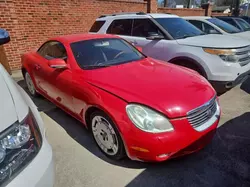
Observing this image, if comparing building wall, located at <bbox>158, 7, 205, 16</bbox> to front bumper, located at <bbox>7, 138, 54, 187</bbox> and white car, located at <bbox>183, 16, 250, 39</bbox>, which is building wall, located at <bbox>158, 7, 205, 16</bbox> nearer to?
white car, located at <bbox>183, 16, 250, 39</bbox>

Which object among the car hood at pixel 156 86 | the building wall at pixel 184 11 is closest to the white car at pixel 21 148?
the car hood at pixel 156 86

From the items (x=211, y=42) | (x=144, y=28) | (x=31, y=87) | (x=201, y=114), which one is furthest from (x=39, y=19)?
(x=201, y=114)

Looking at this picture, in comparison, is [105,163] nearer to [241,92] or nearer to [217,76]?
[217,76]

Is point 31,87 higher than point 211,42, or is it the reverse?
point 211,42

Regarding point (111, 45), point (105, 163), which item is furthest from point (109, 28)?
point (105, 163)

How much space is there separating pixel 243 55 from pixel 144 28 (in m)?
2.32

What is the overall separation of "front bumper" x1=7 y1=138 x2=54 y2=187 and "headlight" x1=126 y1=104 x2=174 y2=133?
2.99 feet

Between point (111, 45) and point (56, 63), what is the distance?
102 centimetres

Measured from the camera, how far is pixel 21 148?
1.40 meters

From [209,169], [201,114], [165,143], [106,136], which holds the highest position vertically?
[201,114]

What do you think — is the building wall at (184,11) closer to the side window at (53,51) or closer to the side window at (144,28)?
the side window at (144,28)

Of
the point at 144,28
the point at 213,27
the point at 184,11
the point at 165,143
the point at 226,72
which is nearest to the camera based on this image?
the point at 165,143

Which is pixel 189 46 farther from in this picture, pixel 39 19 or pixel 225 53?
pixel 39 19

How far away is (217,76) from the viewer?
4.10m
